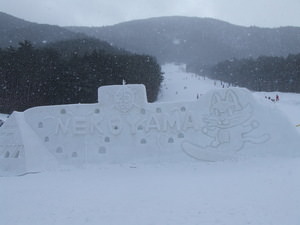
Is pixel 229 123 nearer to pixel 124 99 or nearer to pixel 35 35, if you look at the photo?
pixel 124 99

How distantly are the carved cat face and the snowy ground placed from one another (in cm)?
108

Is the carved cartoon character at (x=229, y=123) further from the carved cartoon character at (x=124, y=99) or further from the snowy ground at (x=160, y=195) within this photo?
the carved cartoon character at (x=124, y=99)

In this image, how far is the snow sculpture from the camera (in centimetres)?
1017

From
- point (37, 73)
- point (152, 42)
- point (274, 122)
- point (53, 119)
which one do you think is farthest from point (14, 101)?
point (152, 42)

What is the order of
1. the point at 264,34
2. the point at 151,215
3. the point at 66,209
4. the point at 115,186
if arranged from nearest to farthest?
1. the point at 151,215
2. the point at 66,209
3. the point at 115,186
4. the point at 264,34

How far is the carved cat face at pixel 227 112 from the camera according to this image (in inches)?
406

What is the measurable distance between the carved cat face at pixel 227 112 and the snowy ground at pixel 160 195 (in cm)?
108

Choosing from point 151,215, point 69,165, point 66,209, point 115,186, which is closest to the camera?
point 151,215

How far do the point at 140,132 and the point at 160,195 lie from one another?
132 inches

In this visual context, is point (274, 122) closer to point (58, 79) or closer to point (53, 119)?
point (53, 119)

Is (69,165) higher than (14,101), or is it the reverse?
(14,101)

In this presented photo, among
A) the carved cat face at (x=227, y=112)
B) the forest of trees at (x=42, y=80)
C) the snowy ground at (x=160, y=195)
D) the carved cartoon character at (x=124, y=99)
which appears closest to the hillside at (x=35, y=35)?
the forest of trees at (x=42, y=80)

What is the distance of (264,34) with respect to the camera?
182m

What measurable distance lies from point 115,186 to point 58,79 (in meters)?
22.5
